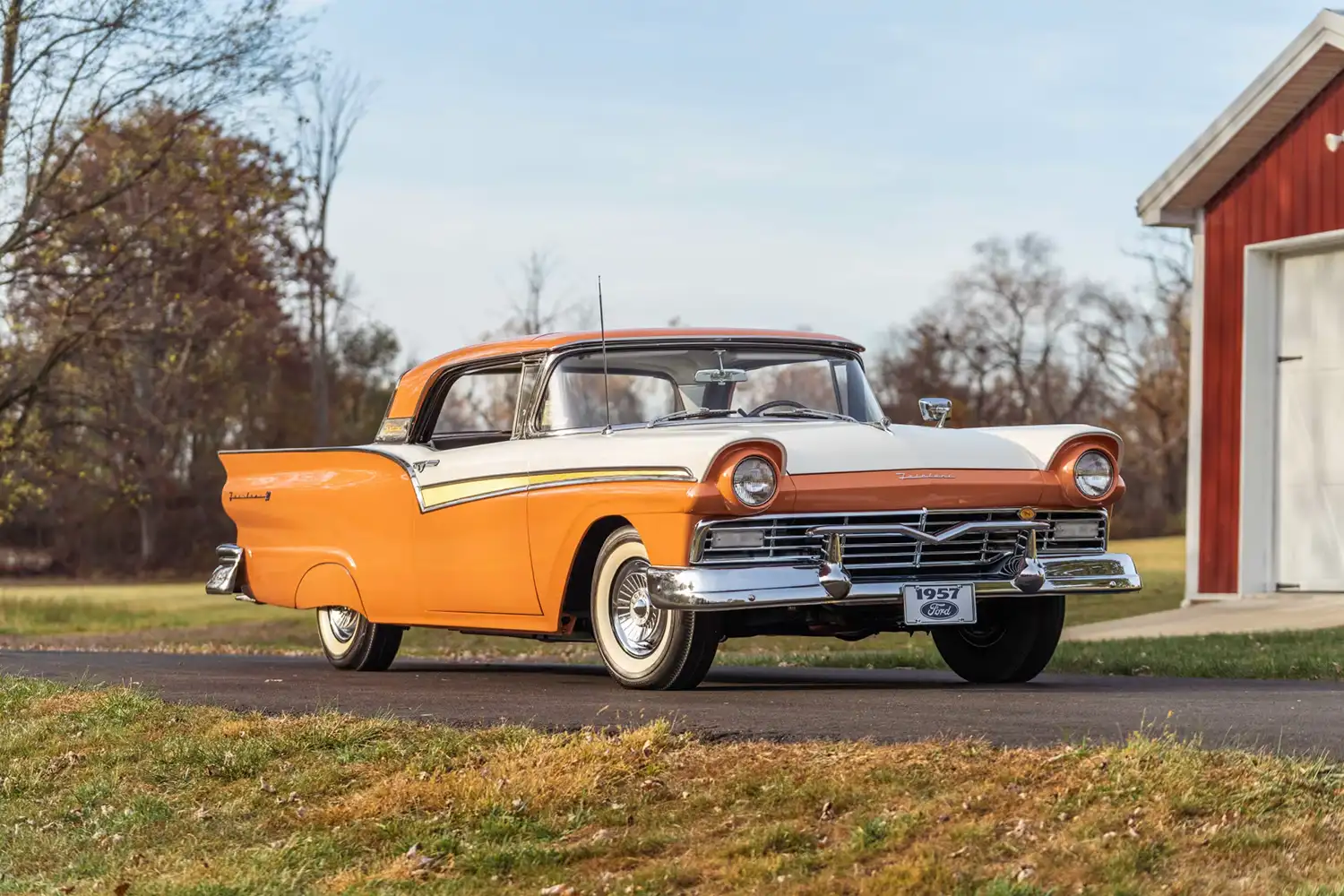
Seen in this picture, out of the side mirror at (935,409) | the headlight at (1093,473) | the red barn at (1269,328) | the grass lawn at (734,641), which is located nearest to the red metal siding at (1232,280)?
the red barn at (1269,328)

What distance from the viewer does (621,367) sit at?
9320mm

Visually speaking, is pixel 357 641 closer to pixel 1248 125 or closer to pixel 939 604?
pixel 939 604

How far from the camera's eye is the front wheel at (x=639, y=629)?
8242 mm

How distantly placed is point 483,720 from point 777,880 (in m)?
2.63

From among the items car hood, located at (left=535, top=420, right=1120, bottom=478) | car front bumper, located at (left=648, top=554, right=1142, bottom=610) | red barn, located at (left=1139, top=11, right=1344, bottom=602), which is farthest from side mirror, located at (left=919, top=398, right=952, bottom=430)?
red barn, located at (left=1139, top=11, right=1344, bottom=602)

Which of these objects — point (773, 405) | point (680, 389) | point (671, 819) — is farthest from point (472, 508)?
point (671, 819)

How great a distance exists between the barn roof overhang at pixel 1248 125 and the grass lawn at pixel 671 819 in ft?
37.0

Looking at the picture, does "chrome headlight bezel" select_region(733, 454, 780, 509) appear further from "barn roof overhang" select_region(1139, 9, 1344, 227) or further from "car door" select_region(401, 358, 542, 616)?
"barn roof overhang" select_region(1139, 9, 1344, 227)

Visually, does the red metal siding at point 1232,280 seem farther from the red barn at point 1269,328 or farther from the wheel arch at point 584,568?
the wheel arch at point 584,568

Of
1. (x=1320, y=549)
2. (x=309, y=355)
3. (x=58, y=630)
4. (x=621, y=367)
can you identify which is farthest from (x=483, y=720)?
(x=309, y=355)

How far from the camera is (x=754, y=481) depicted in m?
7.90

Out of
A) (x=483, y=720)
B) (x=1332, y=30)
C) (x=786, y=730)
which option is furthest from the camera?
(x=1332, y=30)

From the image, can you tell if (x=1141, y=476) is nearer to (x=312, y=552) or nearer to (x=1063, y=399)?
(x=1063, y=399)

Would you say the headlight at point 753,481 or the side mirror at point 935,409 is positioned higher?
the side mirror at point 935,409
